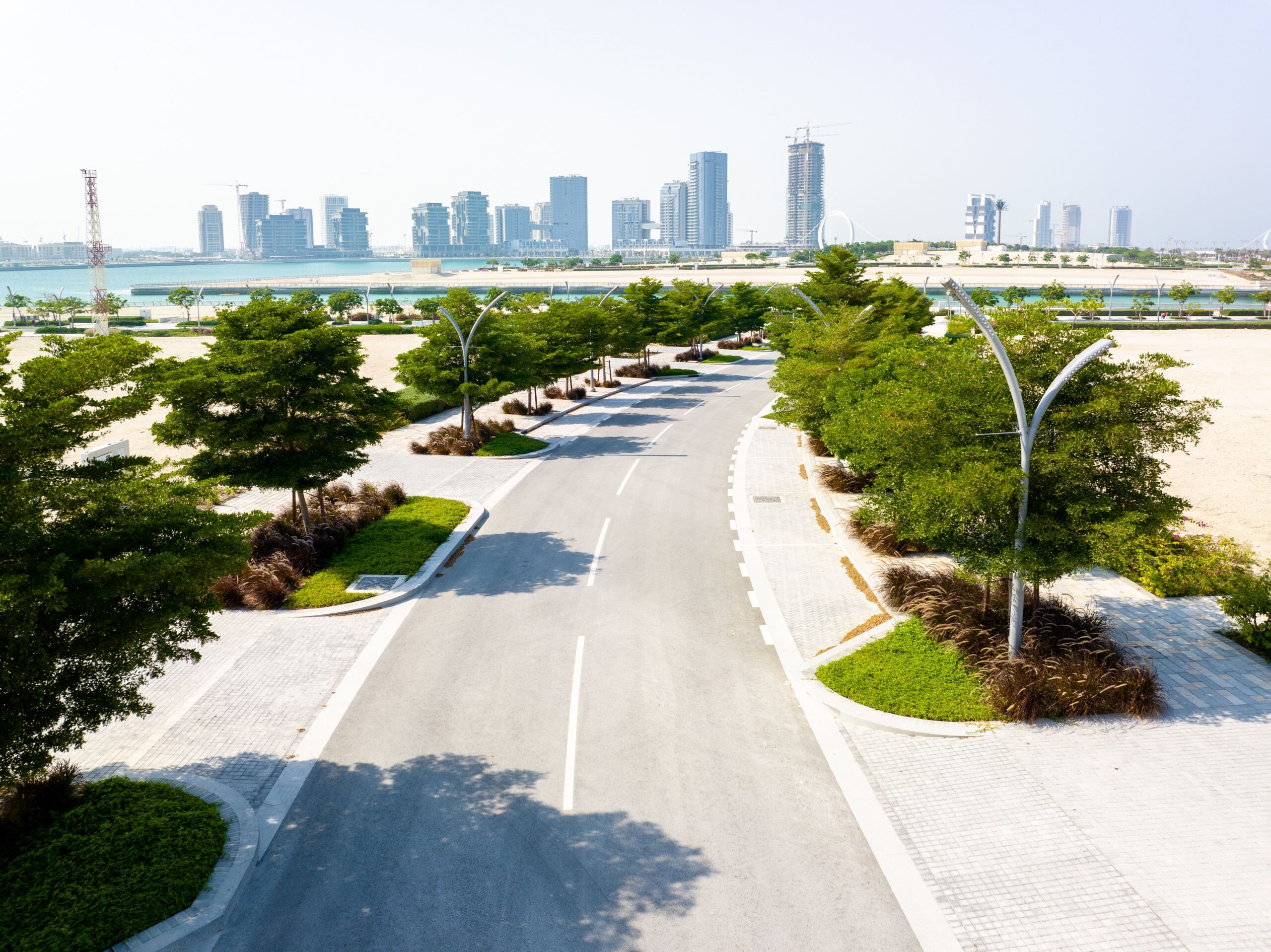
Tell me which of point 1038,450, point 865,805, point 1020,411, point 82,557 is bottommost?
point 865,805

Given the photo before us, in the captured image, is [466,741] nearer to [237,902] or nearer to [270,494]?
[237,902]

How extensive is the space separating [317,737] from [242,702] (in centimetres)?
174

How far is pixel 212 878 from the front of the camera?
914 centimetres

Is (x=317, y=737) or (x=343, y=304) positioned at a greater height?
(x=343, y=304)

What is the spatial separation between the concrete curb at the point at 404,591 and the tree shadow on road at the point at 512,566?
24 centimetres

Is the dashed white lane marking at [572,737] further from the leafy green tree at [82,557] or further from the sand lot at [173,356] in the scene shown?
the sand lot at [173,356]

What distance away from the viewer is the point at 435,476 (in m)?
28.6

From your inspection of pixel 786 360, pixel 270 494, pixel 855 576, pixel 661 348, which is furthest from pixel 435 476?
pixel 661 348

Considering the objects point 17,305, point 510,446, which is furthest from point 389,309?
point 510,446

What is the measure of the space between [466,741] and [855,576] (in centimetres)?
962

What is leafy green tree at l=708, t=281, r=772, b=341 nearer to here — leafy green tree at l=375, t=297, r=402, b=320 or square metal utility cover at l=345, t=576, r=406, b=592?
square metal utility cover at l=345, t=576, r=406, b=592

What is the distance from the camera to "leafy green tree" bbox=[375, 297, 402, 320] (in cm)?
11431

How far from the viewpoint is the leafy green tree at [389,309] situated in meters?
114

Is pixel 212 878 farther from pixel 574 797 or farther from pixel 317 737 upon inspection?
pixel 574 797
